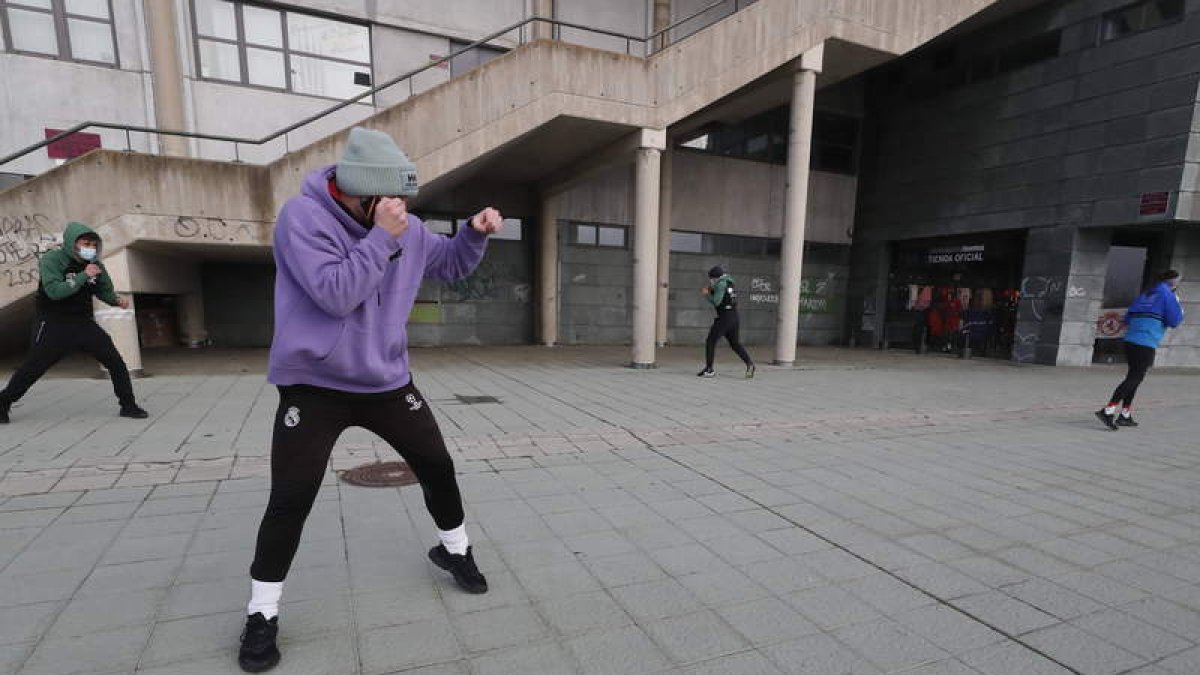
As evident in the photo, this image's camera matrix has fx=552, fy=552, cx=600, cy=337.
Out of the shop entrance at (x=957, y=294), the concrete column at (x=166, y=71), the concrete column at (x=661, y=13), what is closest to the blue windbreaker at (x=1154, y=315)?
the shop entrance at (x=957, y=294)

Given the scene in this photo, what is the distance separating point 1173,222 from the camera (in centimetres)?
1144

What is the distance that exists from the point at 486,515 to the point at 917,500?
2.93 metres

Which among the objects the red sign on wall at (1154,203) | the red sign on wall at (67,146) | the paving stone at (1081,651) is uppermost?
the red sign on wall at (67,146)

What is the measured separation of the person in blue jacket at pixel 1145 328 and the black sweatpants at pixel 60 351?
10.7 metres

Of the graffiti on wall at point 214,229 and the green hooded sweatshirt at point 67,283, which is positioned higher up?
the graffiti on wall at point 214,229

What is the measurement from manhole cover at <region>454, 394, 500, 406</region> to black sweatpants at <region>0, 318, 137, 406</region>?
324cm

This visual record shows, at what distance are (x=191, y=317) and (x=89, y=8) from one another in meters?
6.42

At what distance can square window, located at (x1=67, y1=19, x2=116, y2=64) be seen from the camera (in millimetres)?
11078

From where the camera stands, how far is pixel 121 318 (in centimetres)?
791

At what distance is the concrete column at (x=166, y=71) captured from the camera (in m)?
11.3

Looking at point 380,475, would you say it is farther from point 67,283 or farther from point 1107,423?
point 1107,423

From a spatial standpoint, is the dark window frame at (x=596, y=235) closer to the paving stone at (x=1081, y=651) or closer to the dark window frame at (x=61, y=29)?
the dark window frame at (x=61, y=29)

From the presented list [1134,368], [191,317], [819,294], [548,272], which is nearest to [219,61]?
[191,317]

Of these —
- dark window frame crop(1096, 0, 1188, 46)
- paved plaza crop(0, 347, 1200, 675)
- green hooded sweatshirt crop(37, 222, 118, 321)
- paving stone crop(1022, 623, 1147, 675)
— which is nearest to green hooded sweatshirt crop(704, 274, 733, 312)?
paved plaza crop(0, 347, 1200, 675)
